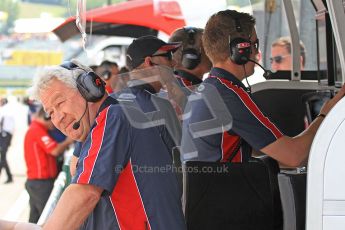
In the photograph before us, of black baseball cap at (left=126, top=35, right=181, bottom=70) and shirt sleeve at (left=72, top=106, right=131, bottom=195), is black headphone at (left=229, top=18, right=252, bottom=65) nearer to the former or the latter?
black baseball cap at (left=126, top=35, right=181, bottom=70)

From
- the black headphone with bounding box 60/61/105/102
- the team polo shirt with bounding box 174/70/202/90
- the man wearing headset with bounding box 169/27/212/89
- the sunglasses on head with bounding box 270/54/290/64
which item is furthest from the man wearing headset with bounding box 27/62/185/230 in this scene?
the sunglasses on head with bounding box 270/54/290/64

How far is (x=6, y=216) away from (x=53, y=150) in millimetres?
2738

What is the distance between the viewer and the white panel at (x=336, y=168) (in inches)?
97.1

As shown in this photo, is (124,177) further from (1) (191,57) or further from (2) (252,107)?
(1) (191,57)

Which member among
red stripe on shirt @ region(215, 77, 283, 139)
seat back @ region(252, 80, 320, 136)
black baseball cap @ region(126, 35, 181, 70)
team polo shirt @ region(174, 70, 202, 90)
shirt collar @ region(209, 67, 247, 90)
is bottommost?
seat back @ region(252, 80, 320, 136)

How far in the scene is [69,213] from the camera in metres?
2.53

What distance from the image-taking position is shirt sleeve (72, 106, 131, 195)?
257 cm

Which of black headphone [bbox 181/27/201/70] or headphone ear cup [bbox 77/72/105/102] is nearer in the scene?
headphone ear cup [bbox 77/72/105/102]

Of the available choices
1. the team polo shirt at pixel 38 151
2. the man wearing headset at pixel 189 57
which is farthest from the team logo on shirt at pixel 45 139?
the man wearing headset at pixel 189 57

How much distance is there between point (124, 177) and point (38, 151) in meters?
5.23

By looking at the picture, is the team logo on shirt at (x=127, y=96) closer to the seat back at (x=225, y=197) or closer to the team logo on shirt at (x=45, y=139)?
the seat back at (x=225, y=197)

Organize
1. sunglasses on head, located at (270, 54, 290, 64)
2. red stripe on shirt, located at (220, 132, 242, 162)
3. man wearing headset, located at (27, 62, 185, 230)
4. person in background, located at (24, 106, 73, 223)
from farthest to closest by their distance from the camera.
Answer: person in background, located at (24, 106, 73, 223)
sunglasses on head, located at (270, 54, 290, 64)
red stripe on shirt, located at (220, 132, 242, 162)
man wearing headset, located at (27, 62, 185, 230)

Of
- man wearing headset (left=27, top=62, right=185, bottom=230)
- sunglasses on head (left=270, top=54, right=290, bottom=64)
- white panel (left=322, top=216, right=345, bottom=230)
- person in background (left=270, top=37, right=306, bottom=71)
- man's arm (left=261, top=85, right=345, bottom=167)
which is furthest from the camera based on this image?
sunglasses on head (left=270, top=54, right=290, bottom=64)

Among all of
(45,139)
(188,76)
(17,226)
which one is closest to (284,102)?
(188,76)
